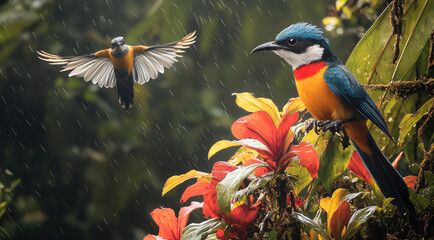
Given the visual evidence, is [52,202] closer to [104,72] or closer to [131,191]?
[131,191]

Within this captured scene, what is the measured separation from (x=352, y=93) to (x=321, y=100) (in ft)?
0.11

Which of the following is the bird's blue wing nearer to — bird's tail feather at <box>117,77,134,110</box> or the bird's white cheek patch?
the bird's white cheek patch

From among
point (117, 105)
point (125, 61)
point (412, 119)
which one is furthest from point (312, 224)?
point (117, 105)

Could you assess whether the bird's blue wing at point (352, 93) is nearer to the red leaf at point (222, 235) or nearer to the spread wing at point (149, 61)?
the red leaf at point (222, 235)

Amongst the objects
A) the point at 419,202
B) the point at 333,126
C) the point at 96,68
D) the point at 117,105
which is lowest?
the point at 419,202

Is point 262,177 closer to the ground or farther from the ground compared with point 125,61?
closer to the ground

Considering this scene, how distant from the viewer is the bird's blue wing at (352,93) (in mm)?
426

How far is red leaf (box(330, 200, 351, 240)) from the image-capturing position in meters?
0.42

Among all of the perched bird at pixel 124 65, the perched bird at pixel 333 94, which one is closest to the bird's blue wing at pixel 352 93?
the perched bird at pixel 333 94

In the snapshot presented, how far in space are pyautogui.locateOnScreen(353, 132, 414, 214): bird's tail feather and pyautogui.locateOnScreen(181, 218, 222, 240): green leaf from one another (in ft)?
0.52

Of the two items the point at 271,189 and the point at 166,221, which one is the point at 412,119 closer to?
the point at 271,189

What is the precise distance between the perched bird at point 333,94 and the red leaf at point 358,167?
0.04 metres

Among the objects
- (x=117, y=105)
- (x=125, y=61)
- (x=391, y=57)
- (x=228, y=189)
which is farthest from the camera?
(x=117, y=105)

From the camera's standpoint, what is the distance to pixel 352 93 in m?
0.44
